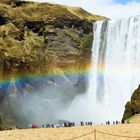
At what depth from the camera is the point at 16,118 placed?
271 ft

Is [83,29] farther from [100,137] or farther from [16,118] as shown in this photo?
[100,137]

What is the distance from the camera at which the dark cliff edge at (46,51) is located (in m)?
86.2

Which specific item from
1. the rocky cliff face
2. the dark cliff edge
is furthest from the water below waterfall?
the rocky cliff face

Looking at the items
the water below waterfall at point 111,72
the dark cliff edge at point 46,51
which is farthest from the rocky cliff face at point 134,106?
the dark cliff edge at point 46,51

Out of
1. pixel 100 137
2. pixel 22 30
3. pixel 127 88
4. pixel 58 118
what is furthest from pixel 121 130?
pixel 22 30

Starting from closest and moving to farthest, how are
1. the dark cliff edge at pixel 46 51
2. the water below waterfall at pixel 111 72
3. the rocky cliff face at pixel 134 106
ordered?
the rocky cliff face at pixel 134 106, the water below waterfall at pixel 111 72, the dark cliff edge at pixel 46 51

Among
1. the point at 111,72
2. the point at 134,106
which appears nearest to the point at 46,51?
the point at 111,72

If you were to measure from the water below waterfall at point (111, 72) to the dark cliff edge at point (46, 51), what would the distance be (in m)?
2.24

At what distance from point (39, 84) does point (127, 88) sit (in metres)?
16.1

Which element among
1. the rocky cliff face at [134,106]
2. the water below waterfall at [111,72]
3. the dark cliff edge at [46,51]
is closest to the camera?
the rocky cliff face at [134,106]

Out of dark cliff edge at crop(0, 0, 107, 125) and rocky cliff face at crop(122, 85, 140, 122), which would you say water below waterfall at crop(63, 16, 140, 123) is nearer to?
dark cliff edge at crop(0, 0, 107, 125)

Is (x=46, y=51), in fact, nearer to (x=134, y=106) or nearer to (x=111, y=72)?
(x=111, y=72)

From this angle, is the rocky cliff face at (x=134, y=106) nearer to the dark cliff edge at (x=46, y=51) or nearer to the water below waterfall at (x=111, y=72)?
the water below waterfall at (x=111, y=72)

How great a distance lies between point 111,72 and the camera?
84.1 metres
